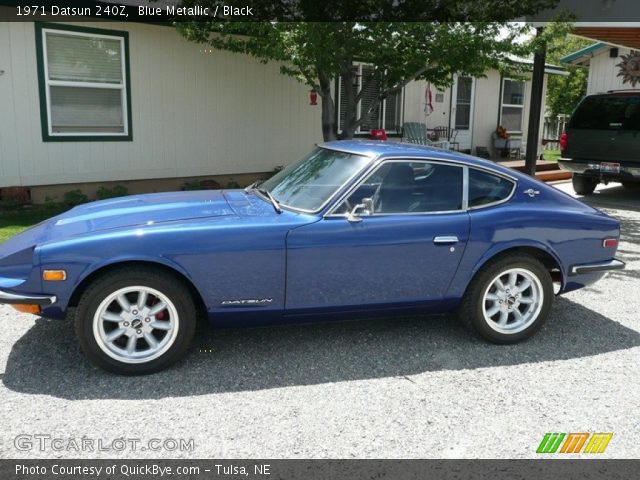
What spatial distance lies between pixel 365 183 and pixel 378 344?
3.97 feet

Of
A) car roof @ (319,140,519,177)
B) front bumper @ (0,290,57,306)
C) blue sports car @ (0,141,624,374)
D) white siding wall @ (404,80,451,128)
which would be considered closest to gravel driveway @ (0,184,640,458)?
blue sports car @ (0,141,624,374)

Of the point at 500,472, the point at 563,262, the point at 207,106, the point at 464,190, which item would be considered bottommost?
the point at 500,472

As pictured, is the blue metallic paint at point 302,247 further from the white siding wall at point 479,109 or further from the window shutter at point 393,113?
the white siding wall at point 479,109

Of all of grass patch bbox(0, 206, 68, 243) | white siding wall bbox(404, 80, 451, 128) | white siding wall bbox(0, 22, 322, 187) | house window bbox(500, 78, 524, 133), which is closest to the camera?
grass patch bbox(0, 206, 68, 243)

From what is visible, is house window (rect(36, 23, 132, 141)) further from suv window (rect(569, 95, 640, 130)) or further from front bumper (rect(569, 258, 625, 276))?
suv window (rect(569, 95, 640, 130))

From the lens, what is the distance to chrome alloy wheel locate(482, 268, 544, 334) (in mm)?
4367

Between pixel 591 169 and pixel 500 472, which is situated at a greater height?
pixel 591 169

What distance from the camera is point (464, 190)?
4.34 meters

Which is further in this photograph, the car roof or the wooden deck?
the wooden deck

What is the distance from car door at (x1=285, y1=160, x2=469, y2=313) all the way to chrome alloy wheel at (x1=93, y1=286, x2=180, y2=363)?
79cm

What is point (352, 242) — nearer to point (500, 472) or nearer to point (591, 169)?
point (500, 472)

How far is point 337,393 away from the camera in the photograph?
143 inches

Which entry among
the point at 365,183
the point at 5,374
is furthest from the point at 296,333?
the point at 5,374

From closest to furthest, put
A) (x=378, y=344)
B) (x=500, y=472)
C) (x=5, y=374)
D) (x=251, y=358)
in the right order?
(x=500, y=472) → (x=5, y=374) → (x=251, y=358) → (x=378, y=344)
